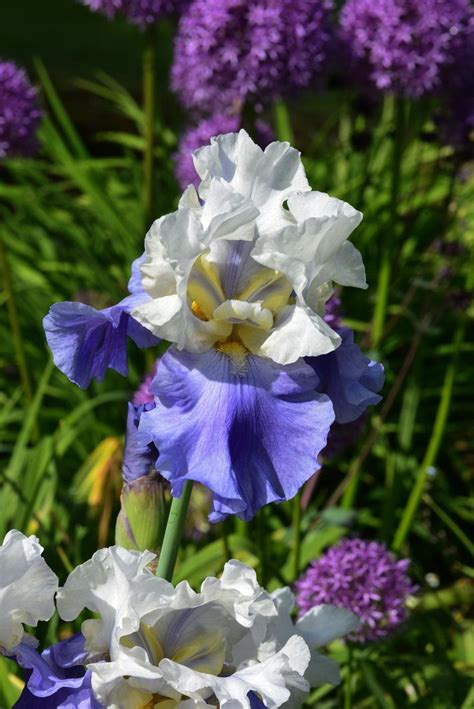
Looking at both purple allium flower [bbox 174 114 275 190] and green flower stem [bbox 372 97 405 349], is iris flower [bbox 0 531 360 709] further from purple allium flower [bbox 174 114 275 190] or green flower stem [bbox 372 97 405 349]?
purple allium flower [bbox 174 114 275 190]

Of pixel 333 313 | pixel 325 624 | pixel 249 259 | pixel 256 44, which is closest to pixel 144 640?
pixel 325 624

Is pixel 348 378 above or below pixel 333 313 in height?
above

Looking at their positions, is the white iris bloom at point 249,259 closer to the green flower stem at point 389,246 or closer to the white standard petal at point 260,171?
the white standard petal at point 260,171

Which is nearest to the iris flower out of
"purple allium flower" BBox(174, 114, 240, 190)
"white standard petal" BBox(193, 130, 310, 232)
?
"white standard petal" BBox(193, 130, 310, 232)

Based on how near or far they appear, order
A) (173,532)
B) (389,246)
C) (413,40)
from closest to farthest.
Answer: (173,532)
(413,40)
(389,246)

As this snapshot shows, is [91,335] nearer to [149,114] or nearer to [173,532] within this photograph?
[173,532]

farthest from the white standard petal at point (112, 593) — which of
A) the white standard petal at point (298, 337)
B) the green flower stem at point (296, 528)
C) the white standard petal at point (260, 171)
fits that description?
the green flower stem at point (296, 528)

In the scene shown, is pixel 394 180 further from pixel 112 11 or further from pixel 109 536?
pixel 109 536
